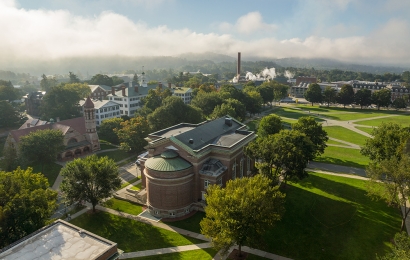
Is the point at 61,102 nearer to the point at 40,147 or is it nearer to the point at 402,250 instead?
the point at 40,147

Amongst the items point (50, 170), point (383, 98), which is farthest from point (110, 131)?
point (383, 98)

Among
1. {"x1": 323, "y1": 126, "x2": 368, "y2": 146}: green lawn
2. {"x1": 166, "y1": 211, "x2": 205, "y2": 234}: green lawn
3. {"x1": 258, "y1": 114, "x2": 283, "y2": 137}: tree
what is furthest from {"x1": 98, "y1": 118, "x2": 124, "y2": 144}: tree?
{"x1": 323, "y1": 126, "x2": 368, "y2": 146}: green lawn

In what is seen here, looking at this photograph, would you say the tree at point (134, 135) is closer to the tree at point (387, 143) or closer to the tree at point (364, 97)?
the tree at point (387, 143)

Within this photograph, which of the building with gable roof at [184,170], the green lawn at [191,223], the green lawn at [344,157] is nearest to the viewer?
the green lawn at [191,223]

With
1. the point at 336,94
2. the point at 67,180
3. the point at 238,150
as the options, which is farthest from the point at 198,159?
the point at 336,94

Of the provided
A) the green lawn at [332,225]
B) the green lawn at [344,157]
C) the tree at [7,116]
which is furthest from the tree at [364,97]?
the tree at [7,116]

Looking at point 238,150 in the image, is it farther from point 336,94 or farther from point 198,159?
point 336,94
